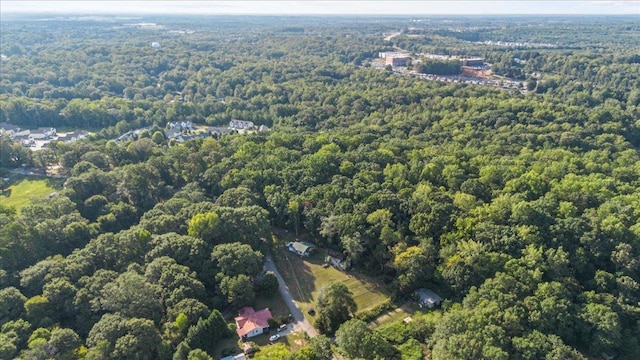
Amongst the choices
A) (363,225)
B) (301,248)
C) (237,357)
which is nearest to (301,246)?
(301,248)

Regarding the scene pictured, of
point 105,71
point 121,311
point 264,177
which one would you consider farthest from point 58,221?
point 105,71

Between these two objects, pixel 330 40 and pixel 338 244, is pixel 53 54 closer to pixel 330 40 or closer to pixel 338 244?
pixel 330 40

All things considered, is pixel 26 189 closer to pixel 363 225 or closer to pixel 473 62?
pixel 363 225

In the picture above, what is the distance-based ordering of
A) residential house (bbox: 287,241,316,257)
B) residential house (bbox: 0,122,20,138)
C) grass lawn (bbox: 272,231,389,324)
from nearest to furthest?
grass lawn (bbox: 272,231,389,324) → residential house (bbox: 287,241,316,257) → residential house (bbox: 0,122,20,138)

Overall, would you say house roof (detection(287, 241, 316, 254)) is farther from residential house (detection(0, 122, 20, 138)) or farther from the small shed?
residential house (detection(0, 122, 20, 138))

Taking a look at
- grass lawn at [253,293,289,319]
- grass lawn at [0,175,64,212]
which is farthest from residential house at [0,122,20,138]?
grass lawn at [253,293,289,319]
